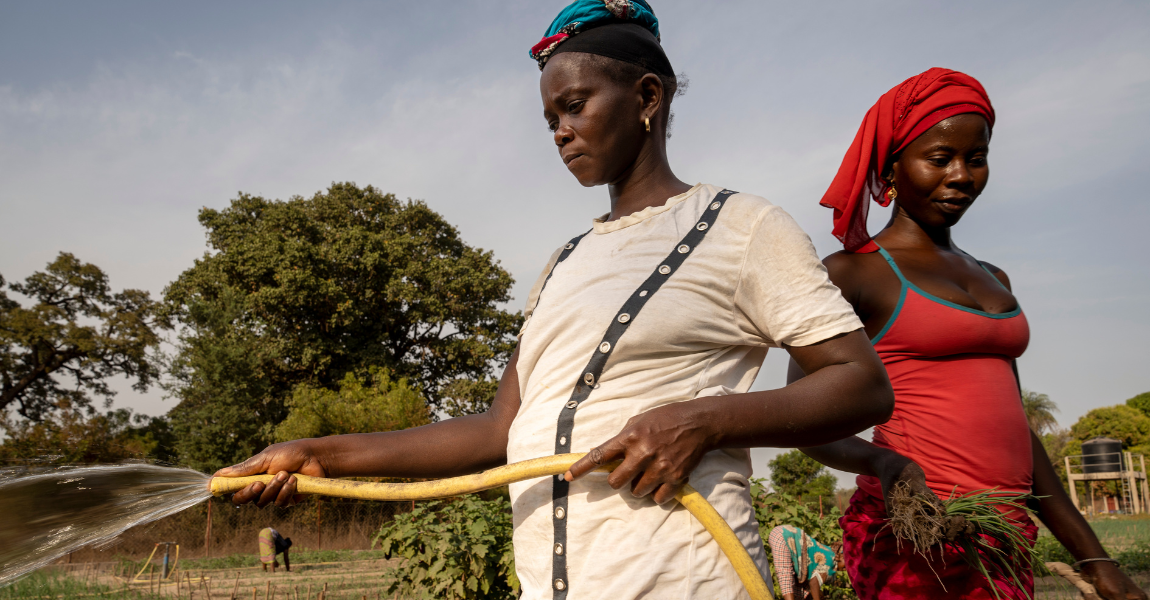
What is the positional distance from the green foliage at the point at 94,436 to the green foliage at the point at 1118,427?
150ft

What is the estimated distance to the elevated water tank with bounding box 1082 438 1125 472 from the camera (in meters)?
31.1

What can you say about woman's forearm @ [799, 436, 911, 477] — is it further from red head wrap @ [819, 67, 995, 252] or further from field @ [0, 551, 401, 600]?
field @ [0, 551, 401, 600]

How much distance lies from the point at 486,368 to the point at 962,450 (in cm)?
2566

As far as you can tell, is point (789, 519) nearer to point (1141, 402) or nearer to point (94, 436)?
point (94, 436)

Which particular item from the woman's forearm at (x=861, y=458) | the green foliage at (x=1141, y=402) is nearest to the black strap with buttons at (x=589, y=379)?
the woman's forearm at (x=861, y=458)

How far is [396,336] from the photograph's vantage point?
92.8 ft

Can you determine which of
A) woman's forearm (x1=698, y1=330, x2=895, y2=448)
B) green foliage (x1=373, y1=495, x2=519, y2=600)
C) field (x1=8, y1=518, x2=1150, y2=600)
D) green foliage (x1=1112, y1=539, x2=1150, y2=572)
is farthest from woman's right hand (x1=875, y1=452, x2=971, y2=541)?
green foliage (x1=1112, y1=539, x2=1150, y2=572)

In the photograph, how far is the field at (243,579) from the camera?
8445 mm

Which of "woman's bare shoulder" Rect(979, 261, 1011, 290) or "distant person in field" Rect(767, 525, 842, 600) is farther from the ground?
"woman's bare shoulder" Rect(979, 261, 1011, 290)

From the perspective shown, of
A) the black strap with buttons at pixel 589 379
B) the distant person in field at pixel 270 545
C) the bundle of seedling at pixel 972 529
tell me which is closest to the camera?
the black strap with buttons at pixel 589 379

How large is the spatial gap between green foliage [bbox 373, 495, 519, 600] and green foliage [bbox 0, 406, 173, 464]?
14.6 m

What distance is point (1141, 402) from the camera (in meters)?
51.2

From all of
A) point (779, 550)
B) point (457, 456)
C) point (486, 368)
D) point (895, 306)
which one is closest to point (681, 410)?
point (457, 456)

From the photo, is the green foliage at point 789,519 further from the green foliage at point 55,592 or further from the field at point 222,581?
the green foliage at point 55,592
